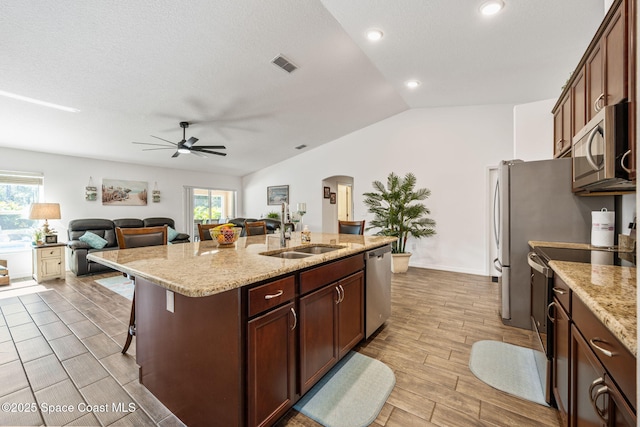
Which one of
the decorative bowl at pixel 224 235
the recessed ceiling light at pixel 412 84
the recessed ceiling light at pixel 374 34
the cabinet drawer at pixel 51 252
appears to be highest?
the recessed ceiling light at pixel 412 84

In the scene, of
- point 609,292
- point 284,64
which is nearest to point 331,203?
point 284,64

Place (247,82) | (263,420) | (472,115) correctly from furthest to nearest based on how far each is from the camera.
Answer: (472,115) < (247,82) < (263,420)

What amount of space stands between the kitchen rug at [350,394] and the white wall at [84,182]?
20.1ft

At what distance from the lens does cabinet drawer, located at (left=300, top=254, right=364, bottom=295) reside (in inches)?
63.8

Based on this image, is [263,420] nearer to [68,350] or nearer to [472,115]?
[68,350]

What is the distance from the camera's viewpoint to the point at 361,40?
3105 mm

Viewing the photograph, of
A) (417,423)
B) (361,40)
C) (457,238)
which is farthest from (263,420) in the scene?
(457,238)

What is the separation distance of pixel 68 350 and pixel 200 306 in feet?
6.36

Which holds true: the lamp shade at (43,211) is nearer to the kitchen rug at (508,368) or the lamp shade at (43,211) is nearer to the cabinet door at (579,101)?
the kitchen rug at (508,368)

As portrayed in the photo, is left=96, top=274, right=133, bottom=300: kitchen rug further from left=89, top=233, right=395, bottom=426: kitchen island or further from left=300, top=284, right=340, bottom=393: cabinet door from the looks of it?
left=300, top=284, right=340, bottom=393: cabinet door

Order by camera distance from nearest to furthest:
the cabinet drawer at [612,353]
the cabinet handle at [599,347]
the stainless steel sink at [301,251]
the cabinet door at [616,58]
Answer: the cabinet drawer at [612,353] → the cabinet handle at [599,347] → the cabinet door at [616,58] → the stainless steel sink at [301,251]

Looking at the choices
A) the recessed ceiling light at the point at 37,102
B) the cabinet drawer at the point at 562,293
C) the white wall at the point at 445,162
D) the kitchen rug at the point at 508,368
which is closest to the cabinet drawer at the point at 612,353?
the cabinet drawer at the point at 562,293

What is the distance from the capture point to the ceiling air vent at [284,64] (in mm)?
3285

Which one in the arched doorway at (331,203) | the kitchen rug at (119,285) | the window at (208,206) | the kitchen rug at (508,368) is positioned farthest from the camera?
the window at (208,206)
